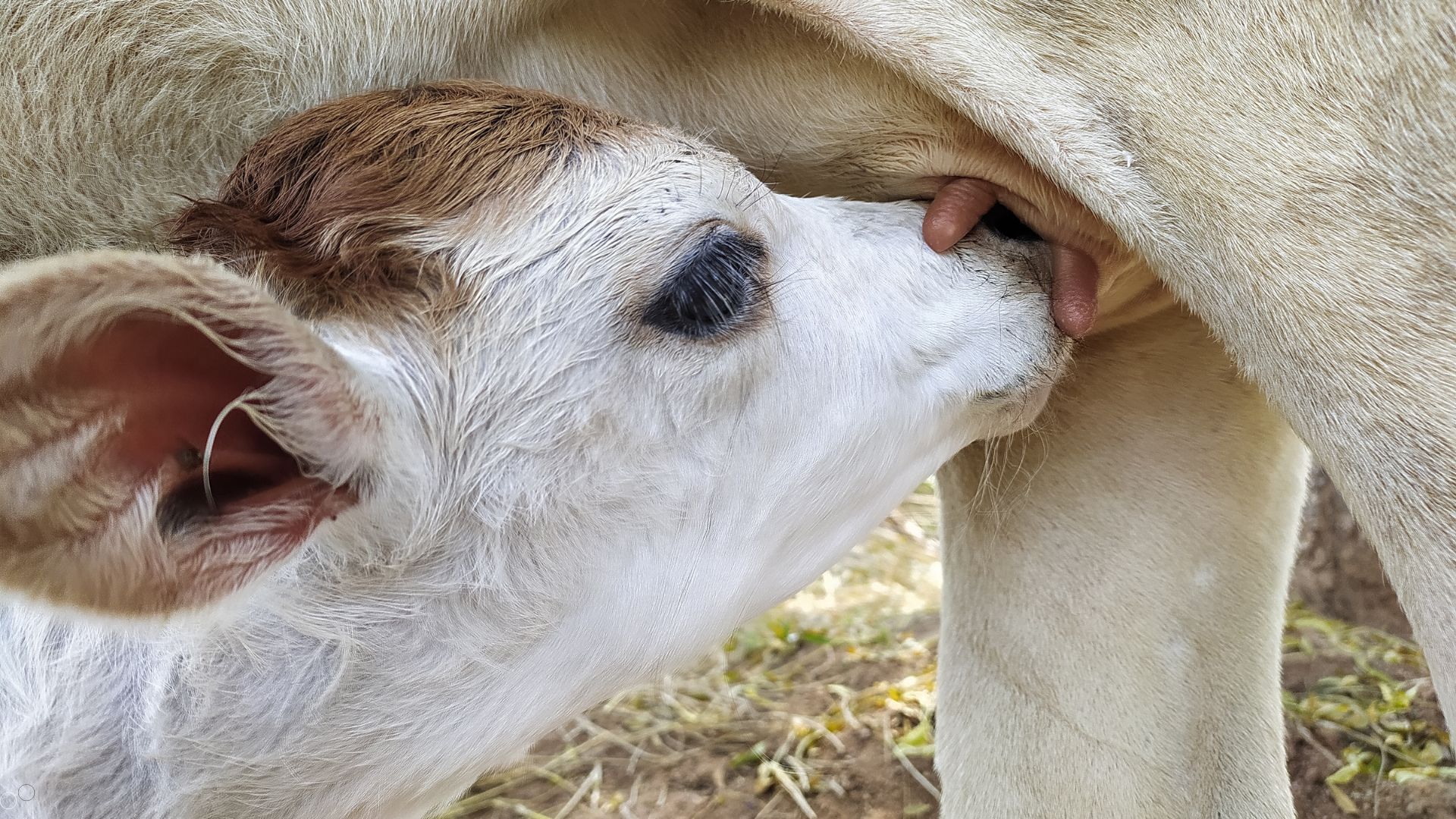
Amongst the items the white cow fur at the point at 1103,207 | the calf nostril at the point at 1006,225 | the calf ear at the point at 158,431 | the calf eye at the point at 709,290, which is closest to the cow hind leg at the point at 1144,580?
the white cow fur at the point at 1103,207

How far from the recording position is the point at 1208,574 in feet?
8.04

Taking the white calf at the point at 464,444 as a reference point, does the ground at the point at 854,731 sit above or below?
below

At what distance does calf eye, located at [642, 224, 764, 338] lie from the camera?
1.84 meters

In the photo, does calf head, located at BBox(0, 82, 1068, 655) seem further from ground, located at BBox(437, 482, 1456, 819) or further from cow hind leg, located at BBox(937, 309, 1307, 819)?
ground, located at BBox(437, 482, 1456, 819)

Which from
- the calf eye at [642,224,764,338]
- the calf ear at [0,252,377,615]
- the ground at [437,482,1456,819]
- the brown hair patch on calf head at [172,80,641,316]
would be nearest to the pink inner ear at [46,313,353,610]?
the calf ear at [0,252,377,615]

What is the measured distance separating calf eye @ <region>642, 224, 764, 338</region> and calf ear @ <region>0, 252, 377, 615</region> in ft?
1.44

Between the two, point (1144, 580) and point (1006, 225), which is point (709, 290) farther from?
point (1144, 580)

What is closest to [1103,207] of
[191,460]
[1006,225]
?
[1006,225]

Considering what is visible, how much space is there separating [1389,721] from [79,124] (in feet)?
10.6

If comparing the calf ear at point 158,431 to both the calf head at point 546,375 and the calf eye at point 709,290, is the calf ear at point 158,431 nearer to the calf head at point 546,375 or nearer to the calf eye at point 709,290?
the calf head at point 546,375

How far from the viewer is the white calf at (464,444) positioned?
1536 mm

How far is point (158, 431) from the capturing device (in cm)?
145

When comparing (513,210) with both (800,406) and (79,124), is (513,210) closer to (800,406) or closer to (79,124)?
(800,406)

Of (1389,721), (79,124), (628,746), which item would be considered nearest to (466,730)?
(79,124)
